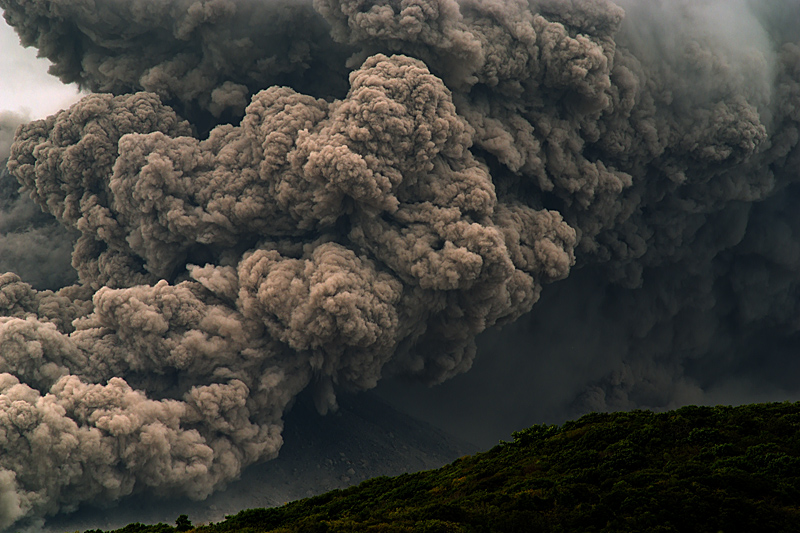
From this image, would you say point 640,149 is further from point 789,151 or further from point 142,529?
point 142,529

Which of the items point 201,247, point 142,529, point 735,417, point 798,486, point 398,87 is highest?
point 398,87

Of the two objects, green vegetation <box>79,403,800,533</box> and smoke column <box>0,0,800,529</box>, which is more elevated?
smoke column <box>0,0,800,529</box>

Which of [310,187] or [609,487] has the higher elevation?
[310,187]

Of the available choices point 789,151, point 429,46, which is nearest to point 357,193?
point 429,46

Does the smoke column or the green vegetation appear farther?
the smoke column

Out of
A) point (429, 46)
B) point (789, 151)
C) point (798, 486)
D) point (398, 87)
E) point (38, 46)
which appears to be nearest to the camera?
point (798, 486)
